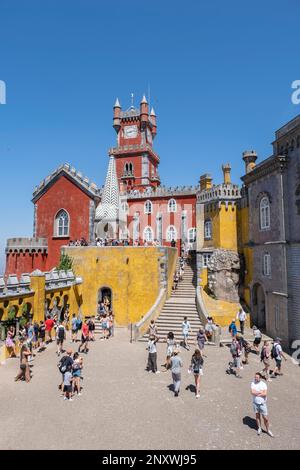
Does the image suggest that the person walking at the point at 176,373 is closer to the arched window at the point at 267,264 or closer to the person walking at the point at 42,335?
the person walking at the point at 42,335

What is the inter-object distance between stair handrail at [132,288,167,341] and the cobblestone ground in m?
4.17

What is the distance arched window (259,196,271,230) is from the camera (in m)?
20.4

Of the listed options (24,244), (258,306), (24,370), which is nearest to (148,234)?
(24,244)

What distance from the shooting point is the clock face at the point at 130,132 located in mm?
51281

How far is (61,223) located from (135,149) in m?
23.4

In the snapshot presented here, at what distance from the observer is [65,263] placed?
955 inches

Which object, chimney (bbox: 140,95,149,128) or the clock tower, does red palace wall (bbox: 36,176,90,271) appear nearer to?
the clock tower

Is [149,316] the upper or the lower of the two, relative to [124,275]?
lower

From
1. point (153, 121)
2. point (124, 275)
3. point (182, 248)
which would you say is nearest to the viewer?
point (124, 275)

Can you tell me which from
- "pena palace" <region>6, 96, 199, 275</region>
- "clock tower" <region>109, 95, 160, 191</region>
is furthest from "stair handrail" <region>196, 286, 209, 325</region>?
"clock tower" <region>109, 95, 160, 191</region>

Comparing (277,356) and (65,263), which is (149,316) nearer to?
(65,263)

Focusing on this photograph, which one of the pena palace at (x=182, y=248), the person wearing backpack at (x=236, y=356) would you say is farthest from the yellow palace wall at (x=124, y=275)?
the person wearing backpack at (x=236, y=356)

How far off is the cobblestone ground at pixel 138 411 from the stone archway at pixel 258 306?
8023mm
